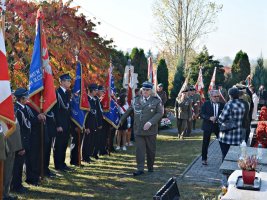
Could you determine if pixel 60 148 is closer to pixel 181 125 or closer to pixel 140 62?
pixel 181 125

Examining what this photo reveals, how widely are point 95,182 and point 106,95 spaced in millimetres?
3805

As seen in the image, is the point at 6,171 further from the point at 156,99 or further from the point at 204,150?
the point at 204,150

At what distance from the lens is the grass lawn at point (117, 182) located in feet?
27.2

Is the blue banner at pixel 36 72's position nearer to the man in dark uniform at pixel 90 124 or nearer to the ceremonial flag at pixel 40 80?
the ceremonial flag at pixel 40 80

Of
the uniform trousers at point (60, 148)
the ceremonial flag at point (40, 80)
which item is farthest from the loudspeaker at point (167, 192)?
the uniform trousers at point (60, 148)

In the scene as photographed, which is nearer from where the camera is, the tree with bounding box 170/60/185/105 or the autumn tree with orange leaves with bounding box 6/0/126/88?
the autumn tree with orange leaves with bounding box 6/0/126/88

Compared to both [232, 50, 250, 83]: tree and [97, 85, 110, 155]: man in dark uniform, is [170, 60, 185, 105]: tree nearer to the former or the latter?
[232, 50, 250, 83]: tree

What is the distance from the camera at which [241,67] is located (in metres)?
34.1

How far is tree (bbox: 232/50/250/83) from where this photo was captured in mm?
33781

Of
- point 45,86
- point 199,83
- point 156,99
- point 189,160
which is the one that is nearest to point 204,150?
point 189,160

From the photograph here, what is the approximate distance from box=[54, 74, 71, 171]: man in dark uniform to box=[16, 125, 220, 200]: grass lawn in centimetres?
41

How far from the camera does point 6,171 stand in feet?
24.0

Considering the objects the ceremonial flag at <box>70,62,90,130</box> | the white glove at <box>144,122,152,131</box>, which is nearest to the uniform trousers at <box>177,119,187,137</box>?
the ceremonial flag at <box>70,62,90,130</box>

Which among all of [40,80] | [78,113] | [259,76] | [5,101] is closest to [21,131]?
[40,80]
